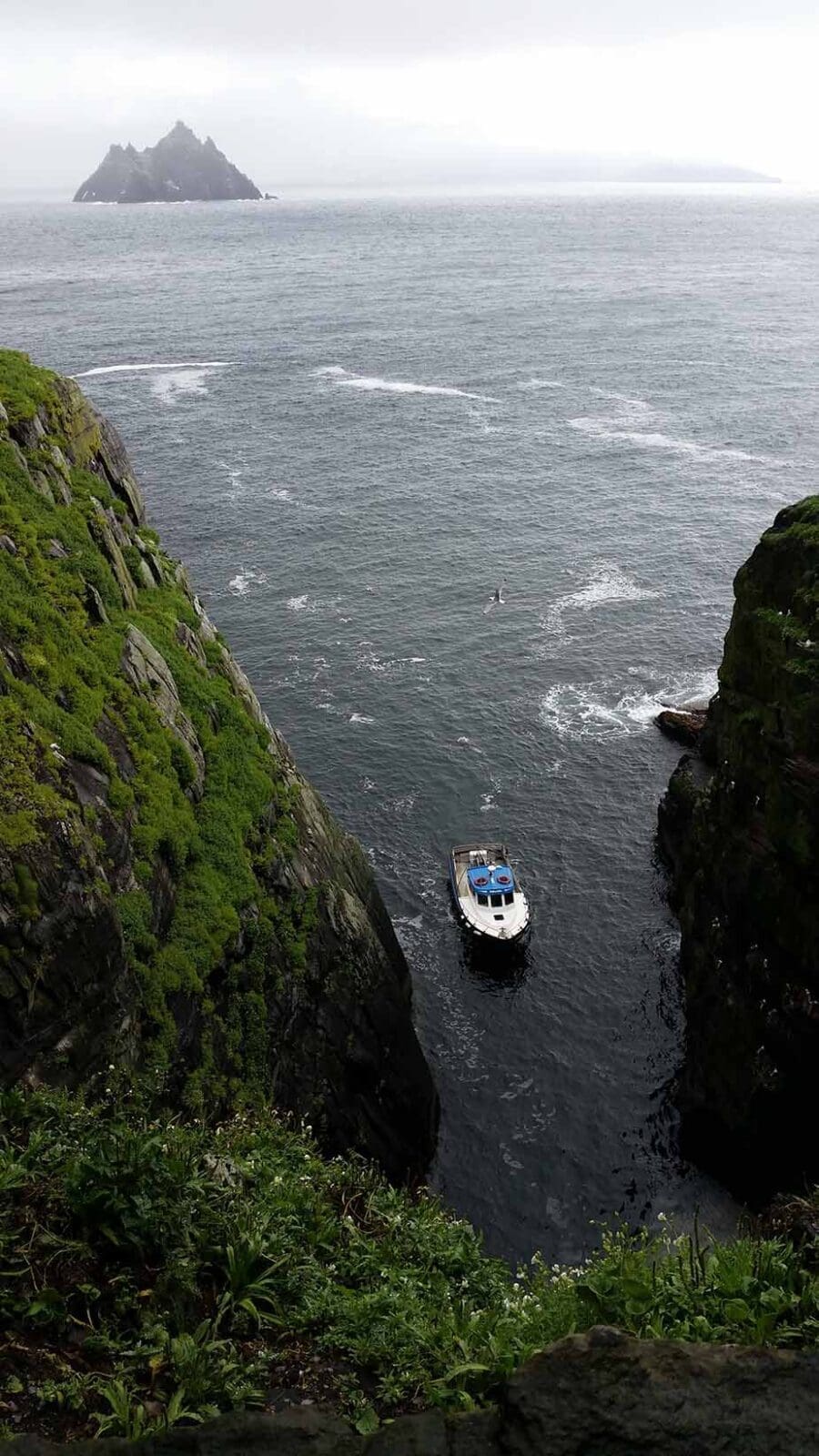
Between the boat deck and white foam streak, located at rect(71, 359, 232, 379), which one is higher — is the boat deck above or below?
below

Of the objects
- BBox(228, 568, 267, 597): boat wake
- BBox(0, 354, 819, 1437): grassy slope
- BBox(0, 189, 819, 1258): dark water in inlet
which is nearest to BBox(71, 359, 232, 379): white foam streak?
BBox(0, 189, 819, 1258): dark water in inlet

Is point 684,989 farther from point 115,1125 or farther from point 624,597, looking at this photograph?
point 624,597

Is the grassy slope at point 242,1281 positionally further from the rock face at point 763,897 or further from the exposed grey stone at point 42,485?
the rock face at point 763,897

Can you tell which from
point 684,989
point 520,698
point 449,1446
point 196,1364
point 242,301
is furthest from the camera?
point 242,301

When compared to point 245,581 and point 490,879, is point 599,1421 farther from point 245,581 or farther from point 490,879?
point 245,581

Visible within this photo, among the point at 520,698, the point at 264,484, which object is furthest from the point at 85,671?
the point at 264,484

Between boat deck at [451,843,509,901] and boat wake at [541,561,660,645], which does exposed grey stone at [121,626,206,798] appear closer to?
boat deck at [451,843,509,901]
